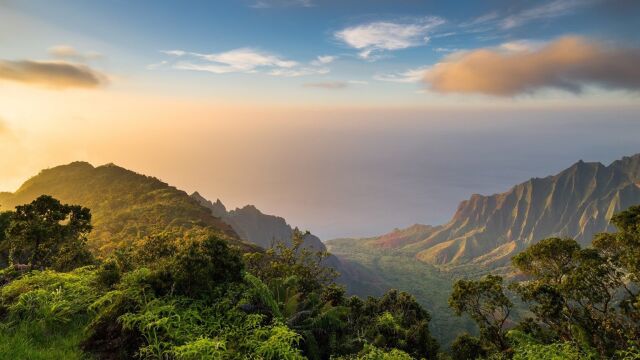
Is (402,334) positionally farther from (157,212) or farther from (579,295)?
(157,212)

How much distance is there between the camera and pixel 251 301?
1336 centimetres

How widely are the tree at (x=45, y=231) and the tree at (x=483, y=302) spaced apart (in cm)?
2400

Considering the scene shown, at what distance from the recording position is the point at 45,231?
56.5 ft

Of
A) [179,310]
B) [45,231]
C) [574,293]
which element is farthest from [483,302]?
[45,231]

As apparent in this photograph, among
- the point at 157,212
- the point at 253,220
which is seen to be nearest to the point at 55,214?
the point at 157,212

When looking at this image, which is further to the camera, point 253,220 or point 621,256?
point 253,220

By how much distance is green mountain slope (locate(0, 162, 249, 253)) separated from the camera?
57.9 m

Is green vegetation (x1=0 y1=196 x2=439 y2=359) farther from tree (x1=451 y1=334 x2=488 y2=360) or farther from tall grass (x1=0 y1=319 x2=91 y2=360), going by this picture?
tree (x1=451 y1=334 x2=488 y2=360)

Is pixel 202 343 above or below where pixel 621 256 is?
above

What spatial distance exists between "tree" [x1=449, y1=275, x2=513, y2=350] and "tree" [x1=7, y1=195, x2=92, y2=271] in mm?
24002

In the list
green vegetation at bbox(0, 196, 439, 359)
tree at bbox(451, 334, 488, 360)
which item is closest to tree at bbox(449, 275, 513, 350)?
tree at bbox(451, 334, 488, 360)

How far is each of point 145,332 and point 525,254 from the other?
A: 2707 cm

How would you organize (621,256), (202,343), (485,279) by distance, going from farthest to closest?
(485,279), (621,256), (202,343)

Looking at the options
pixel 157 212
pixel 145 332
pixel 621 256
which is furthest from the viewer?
pixel 157 212
